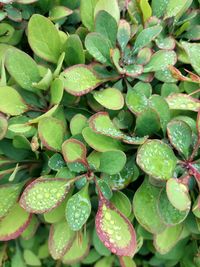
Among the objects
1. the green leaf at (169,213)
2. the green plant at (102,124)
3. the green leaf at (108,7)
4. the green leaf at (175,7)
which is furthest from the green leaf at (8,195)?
the green leaf at (175,7)

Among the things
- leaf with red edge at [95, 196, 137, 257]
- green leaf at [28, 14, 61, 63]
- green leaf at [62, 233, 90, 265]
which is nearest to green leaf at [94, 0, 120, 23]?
green leaf at [28, 14, 61, 63]

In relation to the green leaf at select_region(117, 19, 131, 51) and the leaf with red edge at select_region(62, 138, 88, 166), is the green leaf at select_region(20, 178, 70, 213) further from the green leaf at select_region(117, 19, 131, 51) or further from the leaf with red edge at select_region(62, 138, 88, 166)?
the green leaf at select_region(117, 19, 131, 51)

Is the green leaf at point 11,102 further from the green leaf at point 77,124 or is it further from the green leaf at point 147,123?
the green leaf at point 147,123

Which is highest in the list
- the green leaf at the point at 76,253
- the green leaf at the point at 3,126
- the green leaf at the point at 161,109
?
the green leaf at the point at 161,109

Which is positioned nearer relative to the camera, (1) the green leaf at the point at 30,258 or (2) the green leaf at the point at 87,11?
(2) the green leaf at the point at 87,11

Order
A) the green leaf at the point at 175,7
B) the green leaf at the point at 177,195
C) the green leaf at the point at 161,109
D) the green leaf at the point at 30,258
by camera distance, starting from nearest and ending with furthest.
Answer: the green leaf at the point at 177,195 → the green leaf at the point at 161,109 → the green leaf at the point at 175,7 → the green leaf at the point at 30,258
